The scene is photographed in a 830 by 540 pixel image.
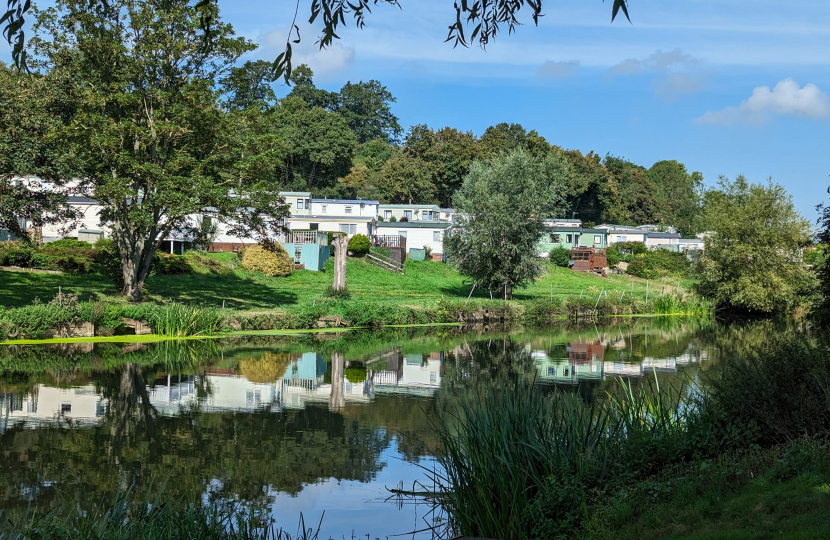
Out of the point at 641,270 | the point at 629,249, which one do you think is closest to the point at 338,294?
the point at 641,270

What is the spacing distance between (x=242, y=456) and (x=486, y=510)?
17.8ft

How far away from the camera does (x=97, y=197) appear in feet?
99.3

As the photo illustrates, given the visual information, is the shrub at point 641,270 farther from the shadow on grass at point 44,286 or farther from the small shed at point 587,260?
the shadow on grass at point 44,286

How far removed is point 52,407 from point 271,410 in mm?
4349

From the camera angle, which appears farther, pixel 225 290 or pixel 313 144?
pixel 313 144

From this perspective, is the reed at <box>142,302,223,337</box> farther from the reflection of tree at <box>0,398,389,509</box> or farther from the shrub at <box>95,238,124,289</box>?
the reflection of tree at <box>0,398,389,509</box>

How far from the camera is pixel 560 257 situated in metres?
64.6

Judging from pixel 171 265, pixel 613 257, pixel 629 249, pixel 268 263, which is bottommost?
pixel 171 265

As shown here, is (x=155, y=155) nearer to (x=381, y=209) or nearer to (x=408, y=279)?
(x=408, y=279)

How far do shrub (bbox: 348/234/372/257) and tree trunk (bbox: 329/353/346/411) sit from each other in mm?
28819

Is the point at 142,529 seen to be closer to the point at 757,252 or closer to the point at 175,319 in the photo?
the point at 175,319

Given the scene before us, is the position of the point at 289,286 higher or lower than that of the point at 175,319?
higher

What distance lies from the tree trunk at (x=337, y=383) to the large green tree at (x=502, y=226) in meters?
18.6

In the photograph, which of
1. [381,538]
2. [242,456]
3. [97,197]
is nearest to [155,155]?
[97,197]
